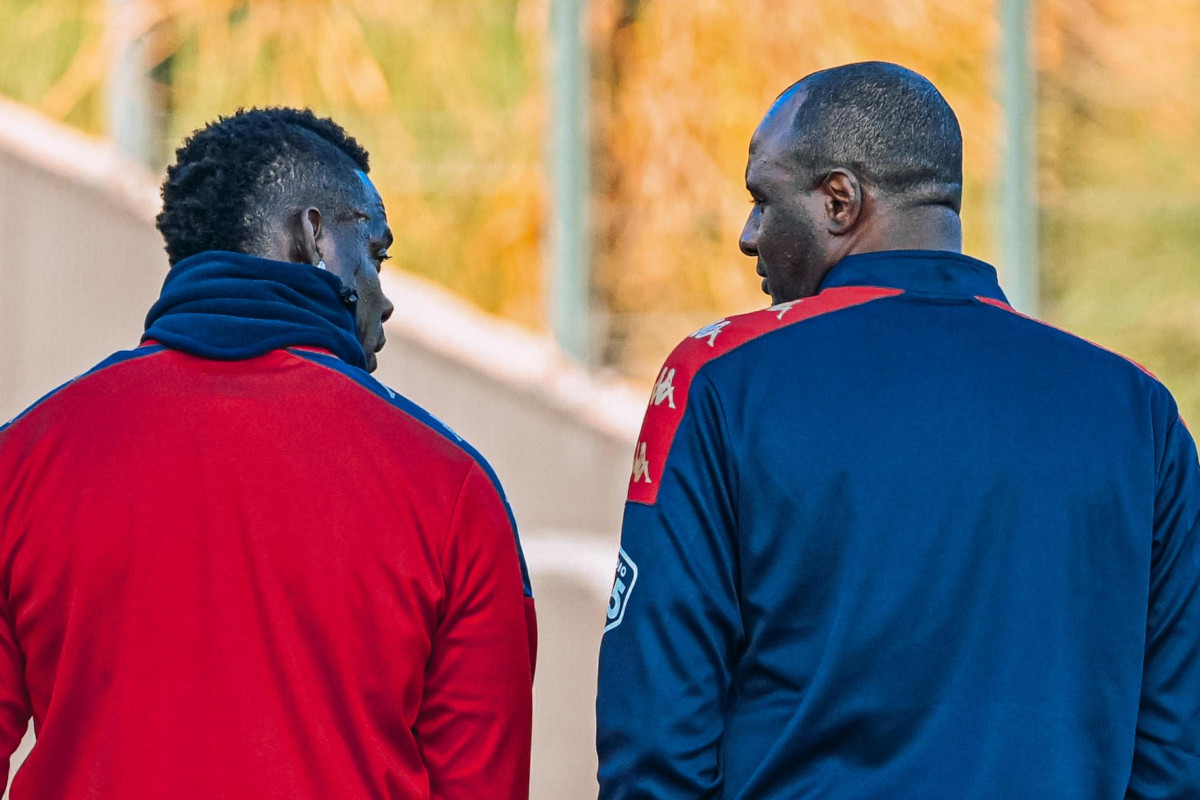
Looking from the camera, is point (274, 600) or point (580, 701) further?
point (580, 701)

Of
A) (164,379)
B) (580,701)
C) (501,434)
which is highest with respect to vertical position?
(501,434)

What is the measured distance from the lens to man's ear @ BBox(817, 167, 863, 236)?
212 centimetres

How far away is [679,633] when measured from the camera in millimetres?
2000

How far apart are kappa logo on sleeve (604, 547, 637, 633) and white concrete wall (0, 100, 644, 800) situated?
110 inches

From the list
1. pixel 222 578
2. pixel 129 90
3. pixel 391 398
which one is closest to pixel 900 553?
pixel 391 398

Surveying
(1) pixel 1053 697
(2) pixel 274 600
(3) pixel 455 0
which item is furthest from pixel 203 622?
(3) pixel 455 0

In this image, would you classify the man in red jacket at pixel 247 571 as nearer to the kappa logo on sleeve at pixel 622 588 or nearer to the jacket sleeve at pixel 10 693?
the jacket sleeve at pixel 10 693

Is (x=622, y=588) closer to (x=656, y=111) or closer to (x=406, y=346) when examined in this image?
(x=406, y=346)

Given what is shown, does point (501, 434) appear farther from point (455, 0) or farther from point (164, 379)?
point (164, 379)

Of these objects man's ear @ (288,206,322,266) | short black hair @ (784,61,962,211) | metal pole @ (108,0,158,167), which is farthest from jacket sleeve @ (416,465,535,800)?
metal pole @ (108,0,158,167)

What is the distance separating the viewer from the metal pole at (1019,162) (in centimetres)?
496

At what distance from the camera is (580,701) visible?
15.9 ft

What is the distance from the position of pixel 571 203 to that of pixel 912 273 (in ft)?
10.2

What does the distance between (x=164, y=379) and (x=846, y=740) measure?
1.00 metres
